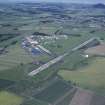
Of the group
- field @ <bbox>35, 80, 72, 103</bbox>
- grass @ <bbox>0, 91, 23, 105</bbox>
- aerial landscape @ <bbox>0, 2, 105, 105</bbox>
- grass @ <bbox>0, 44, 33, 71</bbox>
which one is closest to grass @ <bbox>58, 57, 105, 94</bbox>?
aerial landscape @ <bbox>0, 2, 105, 105</bbox>

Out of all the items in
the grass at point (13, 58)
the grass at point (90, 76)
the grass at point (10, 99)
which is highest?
the grass at point (10, 99)

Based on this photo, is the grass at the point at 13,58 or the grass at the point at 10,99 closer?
the grass at the point at 10,99

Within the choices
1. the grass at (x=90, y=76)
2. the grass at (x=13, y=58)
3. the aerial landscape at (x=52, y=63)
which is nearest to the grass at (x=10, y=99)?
the aerial landscape at (x=52, y=63)

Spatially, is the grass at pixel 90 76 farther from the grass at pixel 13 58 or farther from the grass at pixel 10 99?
the grass at pixel 10 99

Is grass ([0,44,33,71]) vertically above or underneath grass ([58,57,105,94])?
underneath

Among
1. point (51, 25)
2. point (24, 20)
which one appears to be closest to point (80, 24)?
point (51, 25)

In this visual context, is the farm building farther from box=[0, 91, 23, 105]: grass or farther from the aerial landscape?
box=[0, 91, 23, 105]: grass

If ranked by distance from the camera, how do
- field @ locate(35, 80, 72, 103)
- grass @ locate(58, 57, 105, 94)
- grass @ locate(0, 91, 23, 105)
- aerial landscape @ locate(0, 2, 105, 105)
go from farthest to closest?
1. grass @ locate(58, 57, 105, 94)
2. aerial landscape @ locate(0, 2, 105, 105)
3. field @ locate(35, 80, 72, 103)
4. grass @ locate(0, 91, 23, 105)

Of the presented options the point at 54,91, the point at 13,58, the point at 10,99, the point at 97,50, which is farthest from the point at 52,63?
the point at 10,99

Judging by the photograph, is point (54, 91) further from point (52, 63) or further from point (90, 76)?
point (52, 63)
